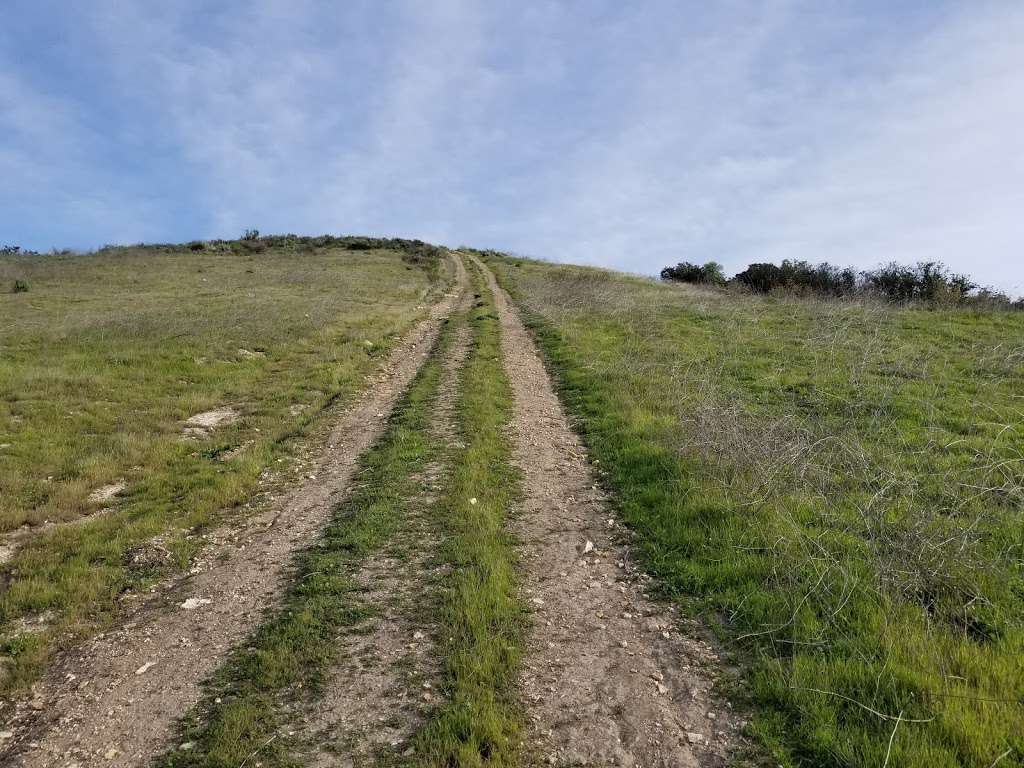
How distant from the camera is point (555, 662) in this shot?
475 centimetres

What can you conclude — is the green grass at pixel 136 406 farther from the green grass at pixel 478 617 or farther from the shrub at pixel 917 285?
the shrub at pixel 917 285

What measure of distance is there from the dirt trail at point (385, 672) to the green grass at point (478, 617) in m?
0.16

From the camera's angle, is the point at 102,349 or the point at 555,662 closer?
the point at 555,662

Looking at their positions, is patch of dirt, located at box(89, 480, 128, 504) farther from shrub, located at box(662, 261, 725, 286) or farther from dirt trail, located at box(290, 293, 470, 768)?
shrub, located at box(662, 261, 725, 286)

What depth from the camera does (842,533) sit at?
20.4ft

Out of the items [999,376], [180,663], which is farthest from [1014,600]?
[999,376]

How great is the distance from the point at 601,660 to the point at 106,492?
25.4ft

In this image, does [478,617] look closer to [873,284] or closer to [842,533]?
[842,533]

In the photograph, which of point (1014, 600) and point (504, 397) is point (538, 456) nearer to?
point (504, 397)

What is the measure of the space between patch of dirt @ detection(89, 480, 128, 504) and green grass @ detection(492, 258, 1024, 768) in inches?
282

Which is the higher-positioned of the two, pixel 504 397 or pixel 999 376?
pixel 999 376

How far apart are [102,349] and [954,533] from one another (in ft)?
65.2

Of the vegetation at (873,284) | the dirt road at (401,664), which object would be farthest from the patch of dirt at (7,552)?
the vegetation at (873,284)

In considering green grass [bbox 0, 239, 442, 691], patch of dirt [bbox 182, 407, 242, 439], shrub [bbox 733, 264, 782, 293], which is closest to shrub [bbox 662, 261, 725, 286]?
shrub [bbox 733, 264, 782, 293]
